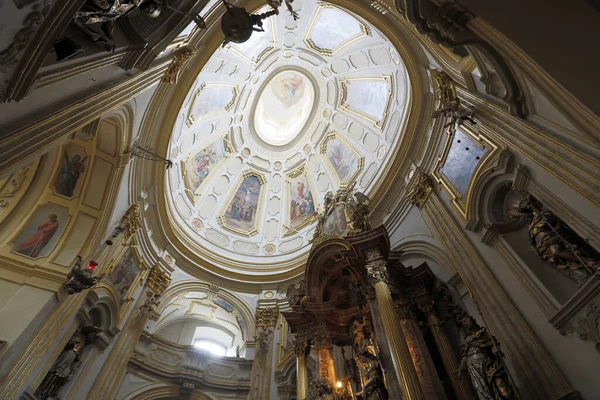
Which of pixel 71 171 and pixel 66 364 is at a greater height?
pixel 71 171

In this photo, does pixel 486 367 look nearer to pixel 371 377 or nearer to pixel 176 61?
pixel 371 377

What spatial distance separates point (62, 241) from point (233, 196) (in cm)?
1101

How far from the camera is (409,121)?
41.4 feet

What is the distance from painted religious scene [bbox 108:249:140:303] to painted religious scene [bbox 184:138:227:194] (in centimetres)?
611

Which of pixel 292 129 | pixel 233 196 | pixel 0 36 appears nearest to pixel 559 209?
pixel 0 36

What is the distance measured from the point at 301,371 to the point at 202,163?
12240mm

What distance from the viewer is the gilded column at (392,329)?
635 centimetres

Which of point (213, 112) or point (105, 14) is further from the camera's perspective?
point (213, 112)

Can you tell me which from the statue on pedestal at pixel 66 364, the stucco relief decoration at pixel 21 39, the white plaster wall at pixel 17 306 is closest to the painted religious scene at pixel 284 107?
the statue on pedestal at pixel 66 364

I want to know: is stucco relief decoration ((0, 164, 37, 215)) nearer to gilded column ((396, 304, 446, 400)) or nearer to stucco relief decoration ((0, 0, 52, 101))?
stucco relief decoration ((0, 0, 52, 101))

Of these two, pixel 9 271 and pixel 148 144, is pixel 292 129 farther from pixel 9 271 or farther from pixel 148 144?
pixel 9 271

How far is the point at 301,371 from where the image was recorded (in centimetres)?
998

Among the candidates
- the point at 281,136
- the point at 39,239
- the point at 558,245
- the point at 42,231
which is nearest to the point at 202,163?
the point at 281,136

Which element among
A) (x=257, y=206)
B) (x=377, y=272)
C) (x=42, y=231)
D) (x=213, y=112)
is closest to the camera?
(x=377, y=272)
